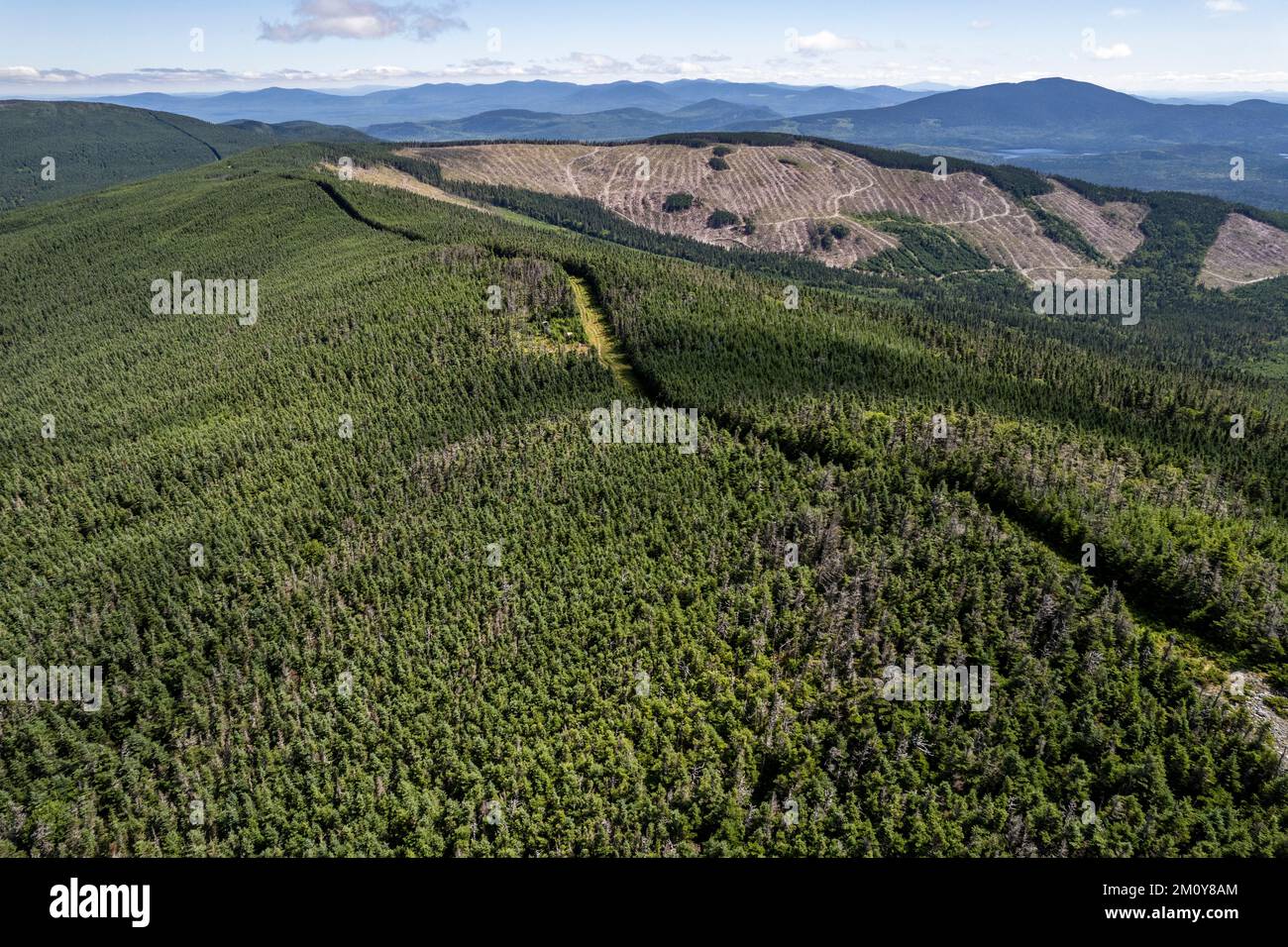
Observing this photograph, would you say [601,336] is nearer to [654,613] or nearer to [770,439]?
[770,439]

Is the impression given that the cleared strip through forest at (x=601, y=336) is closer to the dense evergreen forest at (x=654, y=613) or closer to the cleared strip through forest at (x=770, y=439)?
the cleared strip through forest at (x=770, y=439)

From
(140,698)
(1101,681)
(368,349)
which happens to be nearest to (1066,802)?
(1101,681)

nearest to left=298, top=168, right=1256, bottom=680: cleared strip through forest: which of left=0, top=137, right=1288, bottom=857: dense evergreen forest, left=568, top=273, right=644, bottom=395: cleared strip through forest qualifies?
left=568, top=273, right=644, bottom=395: cleared strip through forest

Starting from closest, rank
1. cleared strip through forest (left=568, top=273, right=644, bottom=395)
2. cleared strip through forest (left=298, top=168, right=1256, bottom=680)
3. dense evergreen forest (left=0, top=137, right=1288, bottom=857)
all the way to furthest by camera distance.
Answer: dense evergreen forest (left=0, top=137, right=1288, bottom=857), cleared strip through forest (left=298, top=168, right=1256, bottom=680), cleared strip through forest (left=568, top=273, right=644, bottom=395)

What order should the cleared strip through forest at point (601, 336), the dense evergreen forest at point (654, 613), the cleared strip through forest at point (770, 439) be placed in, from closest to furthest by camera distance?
the dense evergreen forest at point (654, 613) < the cleared strip through forest at point (770, 439) < the cleared strip through forest at point (601, 336)

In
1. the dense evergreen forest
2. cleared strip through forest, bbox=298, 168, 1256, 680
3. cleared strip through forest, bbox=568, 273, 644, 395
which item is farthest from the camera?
cleared strip through forest, bbox=568, 273, 644, 395

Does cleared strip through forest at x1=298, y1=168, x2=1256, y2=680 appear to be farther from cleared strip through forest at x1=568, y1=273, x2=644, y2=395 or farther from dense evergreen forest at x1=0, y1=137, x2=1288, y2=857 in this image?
dense evergreen forest at x1=0, y1=137, x2=1288, y2=857

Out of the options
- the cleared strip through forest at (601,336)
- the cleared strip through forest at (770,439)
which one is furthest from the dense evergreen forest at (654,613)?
the cleared strip through forest at (601,336)
